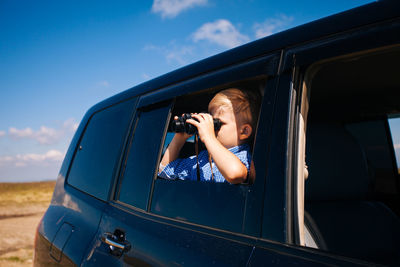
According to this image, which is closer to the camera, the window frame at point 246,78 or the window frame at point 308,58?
the window frame at point 308,58

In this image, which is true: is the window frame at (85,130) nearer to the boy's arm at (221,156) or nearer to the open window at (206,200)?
the open window at (206,200)

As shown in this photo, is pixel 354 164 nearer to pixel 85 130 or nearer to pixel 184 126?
pixel 184 126

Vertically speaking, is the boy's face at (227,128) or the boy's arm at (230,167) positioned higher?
the boy's face at (227,128)

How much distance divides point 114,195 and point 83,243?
32cm

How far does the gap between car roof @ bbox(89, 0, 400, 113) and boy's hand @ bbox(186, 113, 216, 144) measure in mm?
221

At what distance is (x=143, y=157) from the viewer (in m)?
1.70

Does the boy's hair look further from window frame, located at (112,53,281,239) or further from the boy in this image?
window frame, located at (112,53,281,239)

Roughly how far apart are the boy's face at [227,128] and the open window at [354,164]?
465 mm

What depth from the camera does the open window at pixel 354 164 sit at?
1631 mm

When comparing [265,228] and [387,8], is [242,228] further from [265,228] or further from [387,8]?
[387,8]

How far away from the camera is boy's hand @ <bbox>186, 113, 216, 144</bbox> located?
4.75 feet

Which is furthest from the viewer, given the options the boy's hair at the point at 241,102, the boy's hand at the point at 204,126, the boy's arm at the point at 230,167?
the boy's hair at the point at 241,102

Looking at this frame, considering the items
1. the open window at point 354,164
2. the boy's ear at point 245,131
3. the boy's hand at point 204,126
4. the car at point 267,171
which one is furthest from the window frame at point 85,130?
the open window at point 354,164

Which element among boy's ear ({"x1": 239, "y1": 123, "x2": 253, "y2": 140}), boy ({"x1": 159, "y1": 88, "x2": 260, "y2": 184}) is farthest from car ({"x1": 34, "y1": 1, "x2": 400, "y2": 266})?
boy's ear ({"x1": 239, "y1": 123, "x2": 253, "y2": 140})
